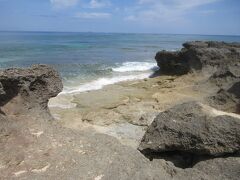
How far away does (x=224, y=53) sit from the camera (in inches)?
604

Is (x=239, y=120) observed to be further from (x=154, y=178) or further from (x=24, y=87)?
(x=24, y=87)

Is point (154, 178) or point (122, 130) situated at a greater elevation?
point (154, 178)

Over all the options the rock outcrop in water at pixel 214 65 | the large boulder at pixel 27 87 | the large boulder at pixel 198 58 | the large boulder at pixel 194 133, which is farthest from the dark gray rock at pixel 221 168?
the large boulder at pixel 198 58

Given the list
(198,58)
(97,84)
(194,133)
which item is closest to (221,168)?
(194,133)

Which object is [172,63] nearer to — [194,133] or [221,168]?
[194,133]

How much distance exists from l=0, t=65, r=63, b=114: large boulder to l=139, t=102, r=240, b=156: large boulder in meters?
1.78

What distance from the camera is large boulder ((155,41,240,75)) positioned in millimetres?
15078

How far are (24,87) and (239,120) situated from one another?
130 inches

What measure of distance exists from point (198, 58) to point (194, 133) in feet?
36.2

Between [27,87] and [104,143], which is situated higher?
[27,87]

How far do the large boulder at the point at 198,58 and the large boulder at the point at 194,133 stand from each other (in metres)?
8.43

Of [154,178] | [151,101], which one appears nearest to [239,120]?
[154,178]

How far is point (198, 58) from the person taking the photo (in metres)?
15.7

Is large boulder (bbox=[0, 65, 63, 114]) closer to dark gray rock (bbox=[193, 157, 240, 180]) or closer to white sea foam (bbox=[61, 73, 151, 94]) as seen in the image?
dark gray rock (bbox=[193, 157, 240, 180])
